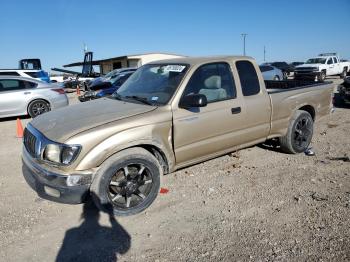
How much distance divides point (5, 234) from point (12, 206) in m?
0.71

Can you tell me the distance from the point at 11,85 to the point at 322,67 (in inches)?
848

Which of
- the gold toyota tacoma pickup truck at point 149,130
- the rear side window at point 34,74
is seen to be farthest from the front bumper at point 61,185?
the rear side window at point 34,74

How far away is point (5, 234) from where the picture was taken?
11.4ft

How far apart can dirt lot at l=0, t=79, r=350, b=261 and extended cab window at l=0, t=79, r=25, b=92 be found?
647 cm

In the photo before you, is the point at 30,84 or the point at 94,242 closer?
the point at 94,242

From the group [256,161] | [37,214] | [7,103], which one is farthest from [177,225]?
[7,103]

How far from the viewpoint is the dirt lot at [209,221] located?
3094mm

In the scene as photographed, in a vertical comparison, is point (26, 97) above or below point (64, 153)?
above

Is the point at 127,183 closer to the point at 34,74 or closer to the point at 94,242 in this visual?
the point at 94,242

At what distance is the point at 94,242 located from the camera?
3287 mm

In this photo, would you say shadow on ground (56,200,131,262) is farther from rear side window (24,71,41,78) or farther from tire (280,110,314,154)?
rear side window (24,71,41,78)

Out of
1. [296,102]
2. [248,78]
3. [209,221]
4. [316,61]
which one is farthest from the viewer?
[316,61]

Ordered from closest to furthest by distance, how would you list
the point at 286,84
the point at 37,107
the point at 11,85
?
the point at 286,84
the point at 11,85
the point at 37,107

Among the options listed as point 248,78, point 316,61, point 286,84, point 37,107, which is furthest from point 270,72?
point 248,78
